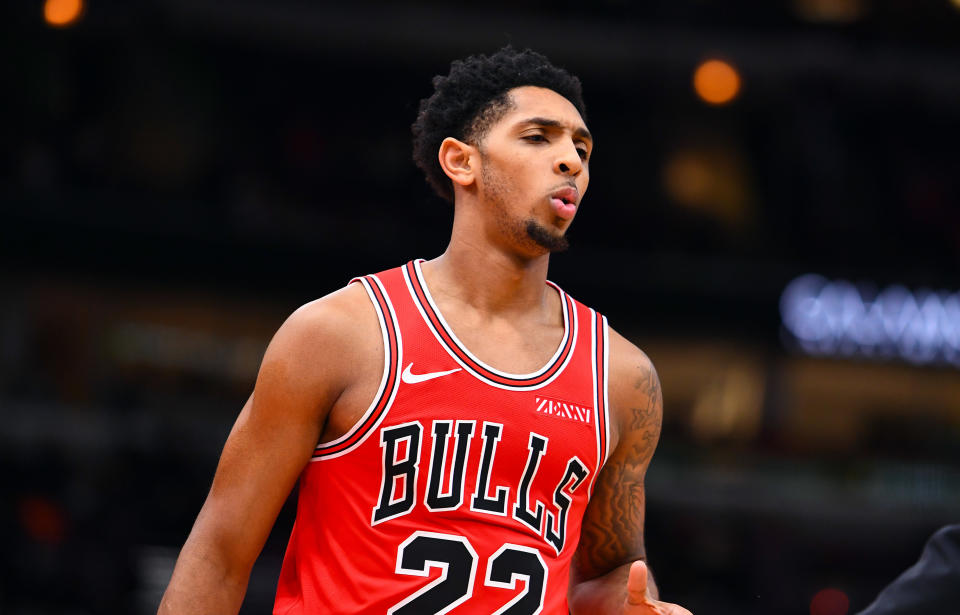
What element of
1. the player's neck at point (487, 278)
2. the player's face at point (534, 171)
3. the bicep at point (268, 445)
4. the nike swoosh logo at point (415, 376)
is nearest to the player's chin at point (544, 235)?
the player's face at point (534, 171)

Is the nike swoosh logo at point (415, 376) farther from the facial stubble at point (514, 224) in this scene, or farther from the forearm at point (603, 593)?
the forearm at point (603, 593)

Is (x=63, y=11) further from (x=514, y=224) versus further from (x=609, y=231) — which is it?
(x=514, y=224)

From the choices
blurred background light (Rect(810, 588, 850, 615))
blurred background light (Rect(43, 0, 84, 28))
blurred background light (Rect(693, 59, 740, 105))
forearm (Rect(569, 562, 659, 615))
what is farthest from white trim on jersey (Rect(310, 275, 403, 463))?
blurred background light (Rect(693, 59, 740, 105))

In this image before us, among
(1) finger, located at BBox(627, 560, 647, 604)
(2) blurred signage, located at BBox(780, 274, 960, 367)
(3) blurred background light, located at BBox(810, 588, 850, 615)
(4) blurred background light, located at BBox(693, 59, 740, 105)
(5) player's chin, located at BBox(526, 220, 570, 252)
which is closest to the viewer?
(1) finger, located at BBox(627, 560, 647, 604)

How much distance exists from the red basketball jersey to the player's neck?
0.69 ft

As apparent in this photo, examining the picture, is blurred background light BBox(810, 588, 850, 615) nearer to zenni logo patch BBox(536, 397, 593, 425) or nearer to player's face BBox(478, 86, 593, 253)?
zenni logo patch BBox(536, 397, 593, 425)

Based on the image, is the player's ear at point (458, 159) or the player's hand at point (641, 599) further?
the player's ear at point (458, 159)

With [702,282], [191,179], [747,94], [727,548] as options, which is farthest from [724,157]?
[191,179]

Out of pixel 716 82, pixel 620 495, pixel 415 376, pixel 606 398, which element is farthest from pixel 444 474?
pixel 716 82

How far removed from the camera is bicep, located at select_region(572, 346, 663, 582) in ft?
13.3

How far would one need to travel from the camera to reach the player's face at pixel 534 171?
3887mm

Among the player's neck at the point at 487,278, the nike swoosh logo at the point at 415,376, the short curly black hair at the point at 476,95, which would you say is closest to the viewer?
the nike swoosh logo at the point at 415,376

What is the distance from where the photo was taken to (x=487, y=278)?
402cm

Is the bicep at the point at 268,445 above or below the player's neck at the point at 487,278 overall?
below
